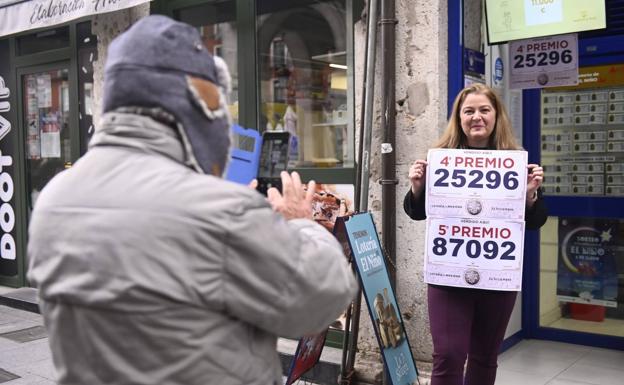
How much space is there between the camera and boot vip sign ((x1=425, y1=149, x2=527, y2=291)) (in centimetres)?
326

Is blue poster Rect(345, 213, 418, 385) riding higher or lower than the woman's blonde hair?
lower

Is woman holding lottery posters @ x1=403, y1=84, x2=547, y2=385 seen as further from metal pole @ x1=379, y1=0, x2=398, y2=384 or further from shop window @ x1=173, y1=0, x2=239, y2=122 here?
shop window @ x1=173, y1=0, x2=239, y2=122

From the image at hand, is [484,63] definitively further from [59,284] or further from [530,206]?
[59,284]

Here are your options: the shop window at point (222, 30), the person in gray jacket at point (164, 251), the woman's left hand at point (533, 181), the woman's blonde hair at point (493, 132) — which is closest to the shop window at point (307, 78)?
the shop window at point (222, 30)

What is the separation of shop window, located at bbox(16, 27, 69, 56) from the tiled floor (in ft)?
18.5

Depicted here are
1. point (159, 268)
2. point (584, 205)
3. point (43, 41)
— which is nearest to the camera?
A: point (159, 268)

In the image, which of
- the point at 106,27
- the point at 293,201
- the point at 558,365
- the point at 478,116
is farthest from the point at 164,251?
the point at 106,27

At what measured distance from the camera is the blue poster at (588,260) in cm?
516

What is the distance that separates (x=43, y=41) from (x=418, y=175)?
5872 mm

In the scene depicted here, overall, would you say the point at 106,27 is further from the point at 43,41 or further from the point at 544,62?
the point at 544,62

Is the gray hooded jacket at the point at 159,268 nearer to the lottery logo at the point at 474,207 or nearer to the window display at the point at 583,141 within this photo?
the lottery logo at the point at 474,207

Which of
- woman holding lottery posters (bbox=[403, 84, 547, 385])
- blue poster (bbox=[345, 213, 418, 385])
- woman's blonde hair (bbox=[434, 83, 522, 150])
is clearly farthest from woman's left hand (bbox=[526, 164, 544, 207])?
blue poster (bbox=[345, 213, 418, 385])

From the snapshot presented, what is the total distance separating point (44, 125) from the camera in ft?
25.8

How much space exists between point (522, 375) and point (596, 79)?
2301 millimetres
